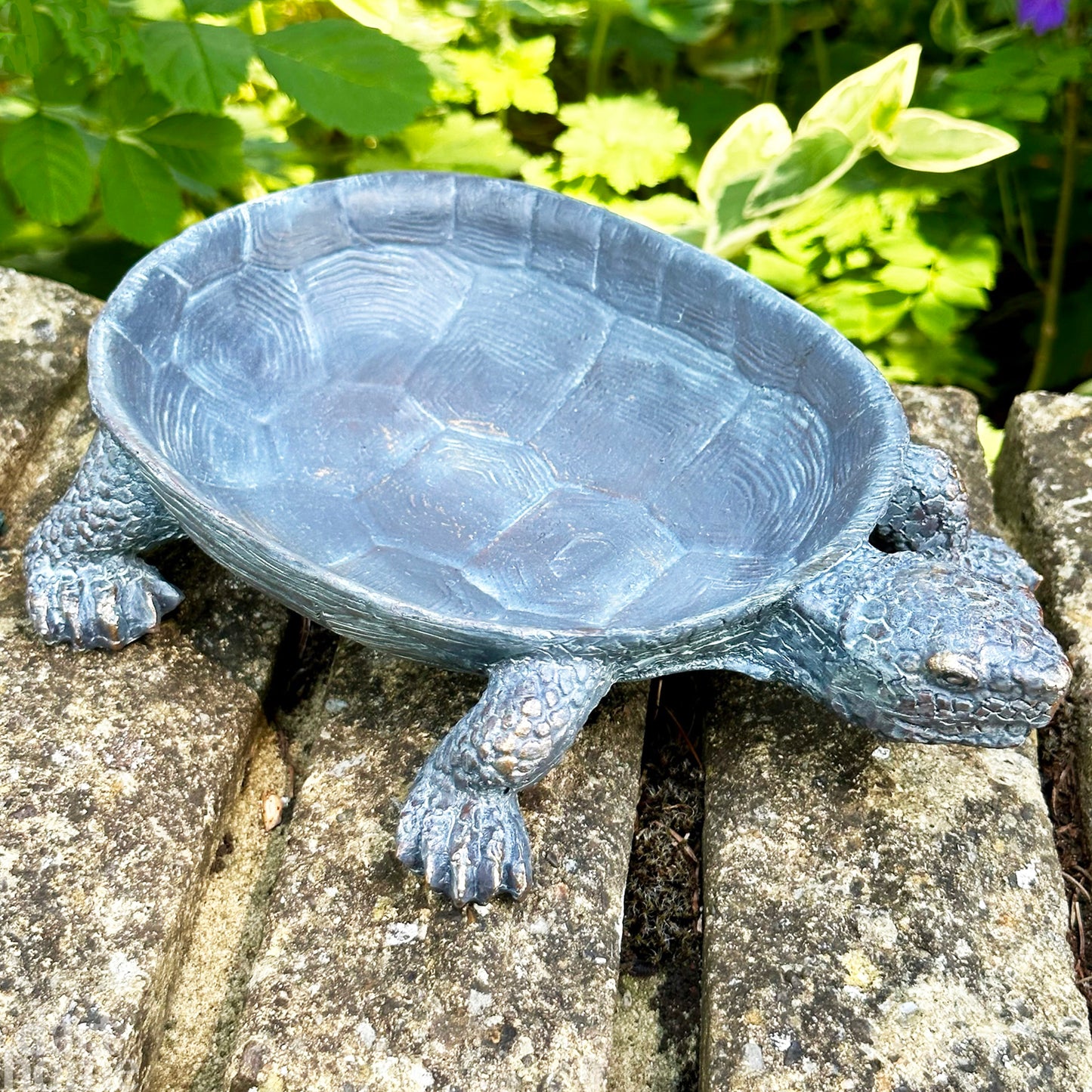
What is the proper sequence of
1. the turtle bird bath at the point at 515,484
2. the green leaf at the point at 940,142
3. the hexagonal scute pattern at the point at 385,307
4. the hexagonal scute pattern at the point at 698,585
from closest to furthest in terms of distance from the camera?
the turtle bird bath at the point at 515,484, the hexagonal scute pattern at the point at 698,585, the hexagonal scute pattern at the point at 385,307, the green leaf at the point at 940,142

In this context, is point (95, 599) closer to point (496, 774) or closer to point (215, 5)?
point (496, 774)

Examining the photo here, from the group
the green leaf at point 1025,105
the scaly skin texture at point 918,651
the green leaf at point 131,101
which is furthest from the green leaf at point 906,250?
the green leaf at point 131,101

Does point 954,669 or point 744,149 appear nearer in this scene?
point 954,669

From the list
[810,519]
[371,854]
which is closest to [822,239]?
[810,519]

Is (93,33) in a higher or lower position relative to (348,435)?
higher

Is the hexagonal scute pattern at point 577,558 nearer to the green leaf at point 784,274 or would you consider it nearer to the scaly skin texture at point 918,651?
the scaly skin texture at point 918,651

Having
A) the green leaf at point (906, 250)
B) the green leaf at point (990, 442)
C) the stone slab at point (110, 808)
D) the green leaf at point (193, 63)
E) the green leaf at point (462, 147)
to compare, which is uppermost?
the green leaf at point (193, 63)

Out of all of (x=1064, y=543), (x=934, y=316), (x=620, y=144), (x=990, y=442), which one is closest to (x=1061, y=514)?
(x=1064, y=543)
